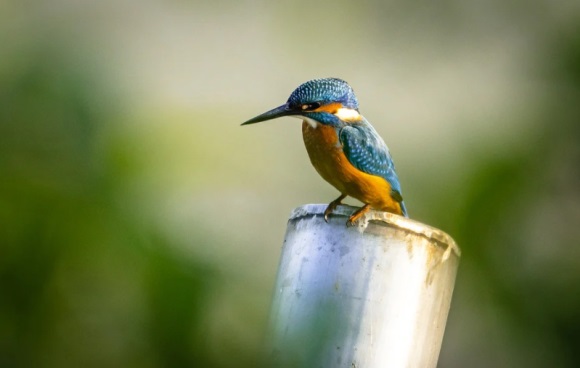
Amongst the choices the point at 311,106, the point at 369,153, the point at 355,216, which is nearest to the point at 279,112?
the point at 311,106

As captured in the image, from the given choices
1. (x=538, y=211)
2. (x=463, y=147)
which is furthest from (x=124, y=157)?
(x=538, y=211)

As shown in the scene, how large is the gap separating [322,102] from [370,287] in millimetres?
1348

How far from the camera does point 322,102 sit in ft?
8.13

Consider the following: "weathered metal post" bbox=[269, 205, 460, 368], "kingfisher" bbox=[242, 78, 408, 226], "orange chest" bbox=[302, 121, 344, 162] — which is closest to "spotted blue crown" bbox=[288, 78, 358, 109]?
"kingfisher" bbox=[242, 78, 408, 226]

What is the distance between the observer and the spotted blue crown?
242cm

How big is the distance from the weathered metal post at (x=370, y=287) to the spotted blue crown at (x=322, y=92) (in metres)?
1.12

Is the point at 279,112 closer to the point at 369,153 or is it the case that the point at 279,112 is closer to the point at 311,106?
the point at 311,106

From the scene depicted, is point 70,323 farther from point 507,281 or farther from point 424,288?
point 507,281

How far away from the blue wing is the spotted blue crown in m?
0.11

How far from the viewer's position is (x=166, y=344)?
759mm

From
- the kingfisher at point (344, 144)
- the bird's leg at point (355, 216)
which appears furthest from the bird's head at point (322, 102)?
the bird's leg at point (355, 216)

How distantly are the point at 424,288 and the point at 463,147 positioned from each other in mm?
463

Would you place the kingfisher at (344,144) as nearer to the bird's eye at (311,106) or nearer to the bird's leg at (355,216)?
the bird's eye at (311,106)

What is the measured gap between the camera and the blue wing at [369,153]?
92.7 inches
